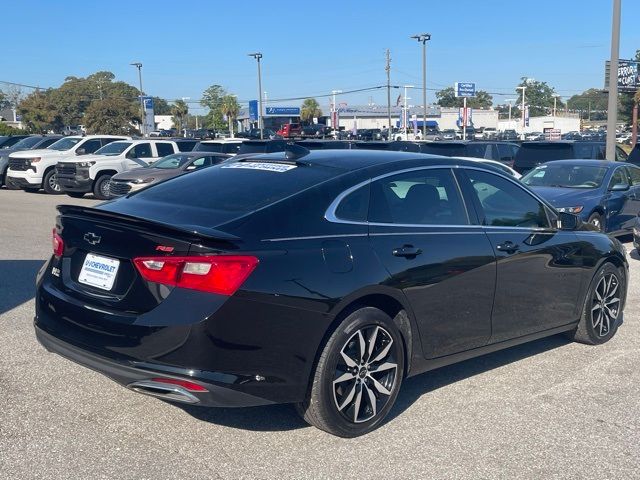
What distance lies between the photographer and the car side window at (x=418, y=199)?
4867mm

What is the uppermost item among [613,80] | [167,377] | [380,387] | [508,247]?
[613,80]

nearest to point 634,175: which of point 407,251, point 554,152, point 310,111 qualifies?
point 554,152

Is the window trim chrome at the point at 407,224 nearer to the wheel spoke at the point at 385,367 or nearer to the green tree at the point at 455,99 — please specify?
the wheel spoke at the point at 385,367

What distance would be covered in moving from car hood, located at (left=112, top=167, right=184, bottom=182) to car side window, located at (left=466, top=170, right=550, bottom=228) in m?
12.9

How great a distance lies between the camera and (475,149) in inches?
897

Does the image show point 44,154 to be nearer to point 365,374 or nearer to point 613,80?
point 613,80

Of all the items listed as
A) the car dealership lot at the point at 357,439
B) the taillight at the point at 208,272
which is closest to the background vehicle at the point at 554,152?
the car dealership lot at the point at 357,439

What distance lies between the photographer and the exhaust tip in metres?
3.93

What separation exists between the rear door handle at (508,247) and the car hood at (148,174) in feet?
43.6

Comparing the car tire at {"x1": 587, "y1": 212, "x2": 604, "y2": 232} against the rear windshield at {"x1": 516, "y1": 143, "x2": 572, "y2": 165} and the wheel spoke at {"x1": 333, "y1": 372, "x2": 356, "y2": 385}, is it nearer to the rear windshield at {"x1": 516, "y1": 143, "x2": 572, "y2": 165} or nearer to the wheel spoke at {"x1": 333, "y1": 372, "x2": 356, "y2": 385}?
the rear windshield at {"x1": 516, "y1": 143, "x2": 572, "y2": 165}

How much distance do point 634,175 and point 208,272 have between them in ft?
38.0

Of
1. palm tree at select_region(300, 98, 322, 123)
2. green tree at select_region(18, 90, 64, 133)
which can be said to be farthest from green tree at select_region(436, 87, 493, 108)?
green tree at select_region(18, 90, 64, 133)

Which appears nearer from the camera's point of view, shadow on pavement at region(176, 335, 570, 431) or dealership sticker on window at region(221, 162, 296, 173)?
shadow on pavement at region(176, 335, 570, 431)

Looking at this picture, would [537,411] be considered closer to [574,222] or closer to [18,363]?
[574,222]
